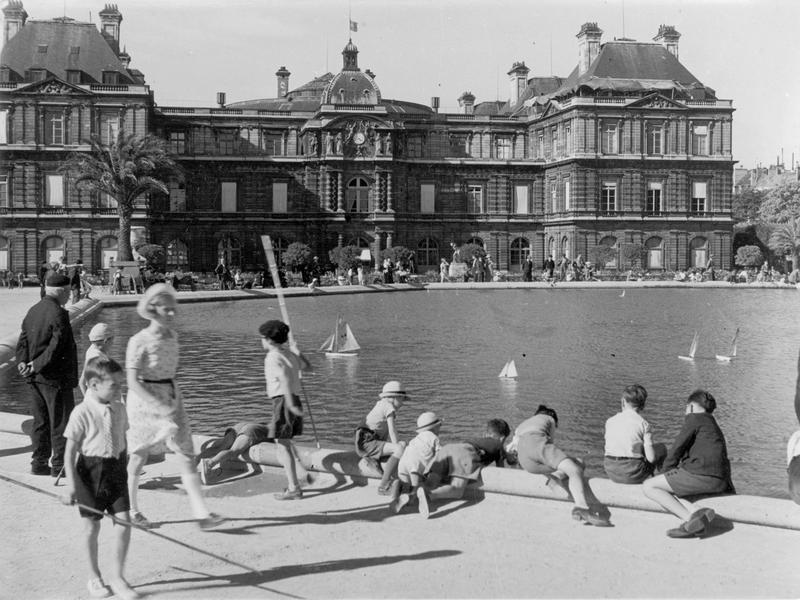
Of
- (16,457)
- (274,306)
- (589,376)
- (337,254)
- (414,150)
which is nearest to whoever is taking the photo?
(16,457)

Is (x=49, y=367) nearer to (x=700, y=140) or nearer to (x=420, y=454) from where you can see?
(x=420, y=454)

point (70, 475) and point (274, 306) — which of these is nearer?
point (70, 475)

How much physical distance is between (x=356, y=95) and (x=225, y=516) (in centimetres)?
5688

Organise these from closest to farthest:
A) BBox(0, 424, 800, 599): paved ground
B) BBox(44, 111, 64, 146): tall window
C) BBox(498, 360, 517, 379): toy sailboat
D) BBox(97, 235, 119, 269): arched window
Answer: BBox(0, 424, 800, 599): paved ground < BBox(498, 360, 517, 379): toy sailboat < BBox(44, 111, 64, 146): tall window < BBox(97, 235, 119, 269): arched window

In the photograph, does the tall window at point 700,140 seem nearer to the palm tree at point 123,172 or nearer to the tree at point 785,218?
the tree at point 785,218

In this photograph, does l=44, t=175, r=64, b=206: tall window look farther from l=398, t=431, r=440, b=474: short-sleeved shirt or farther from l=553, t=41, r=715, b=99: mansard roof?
l=398, t=431, r=440, b=474: short-sleeved shirt

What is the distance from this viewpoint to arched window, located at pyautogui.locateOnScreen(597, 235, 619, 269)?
60500mm

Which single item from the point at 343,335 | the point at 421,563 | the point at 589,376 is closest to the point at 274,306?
the point at 343,335

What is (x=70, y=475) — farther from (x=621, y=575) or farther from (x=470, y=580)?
(x=621, y=575)

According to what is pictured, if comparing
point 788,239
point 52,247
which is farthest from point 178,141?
point 788,239

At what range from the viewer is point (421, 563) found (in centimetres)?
680

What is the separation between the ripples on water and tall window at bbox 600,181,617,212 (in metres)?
30.0

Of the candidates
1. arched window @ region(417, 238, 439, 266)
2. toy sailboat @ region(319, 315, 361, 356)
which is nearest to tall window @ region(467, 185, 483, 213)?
arched window @ region(417, 238, 439, 266)

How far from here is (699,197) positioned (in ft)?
209
